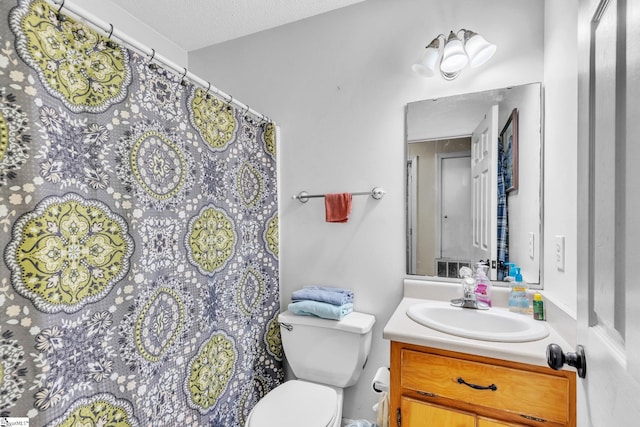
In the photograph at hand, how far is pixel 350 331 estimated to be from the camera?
1495 mm

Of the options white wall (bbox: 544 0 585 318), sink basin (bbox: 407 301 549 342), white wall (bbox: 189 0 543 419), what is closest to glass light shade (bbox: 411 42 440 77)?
white wall (bbox: 189 0 543 419)

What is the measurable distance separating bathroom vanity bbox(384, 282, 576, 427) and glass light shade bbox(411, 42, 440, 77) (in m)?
1.17

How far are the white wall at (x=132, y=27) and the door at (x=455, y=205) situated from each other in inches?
69.3

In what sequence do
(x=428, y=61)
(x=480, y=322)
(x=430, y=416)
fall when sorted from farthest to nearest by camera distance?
1. (x=428, y=61)
2. (x=480, y=322)
3. (x=430, y=416)

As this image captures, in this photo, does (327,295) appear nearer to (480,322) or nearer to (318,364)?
(318,364)

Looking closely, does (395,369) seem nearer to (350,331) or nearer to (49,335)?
(350,331)

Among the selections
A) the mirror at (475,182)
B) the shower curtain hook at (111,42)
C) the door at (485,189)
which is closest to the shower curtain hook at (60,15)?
the shower curtain hook at (111,42)

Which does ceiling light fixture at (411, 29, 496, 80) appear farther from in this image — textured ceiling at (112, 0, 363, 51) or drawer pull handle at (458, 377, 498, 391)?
drawer pull handle at (458, 377, 498, 391)

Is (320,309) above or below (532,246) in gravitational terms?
below

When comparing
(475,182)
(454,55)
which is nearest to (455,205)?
(475,182)

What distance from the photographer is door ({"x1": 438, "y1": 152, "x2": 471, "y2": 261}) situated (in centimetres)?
150

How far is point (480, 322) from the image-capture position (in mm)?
1303

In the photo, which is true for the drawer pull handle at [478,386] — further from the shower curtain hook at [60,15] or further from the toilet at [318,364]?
the shower curtain hook at [60,15]

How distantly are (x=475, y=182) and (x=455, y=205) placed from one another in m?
0.14
